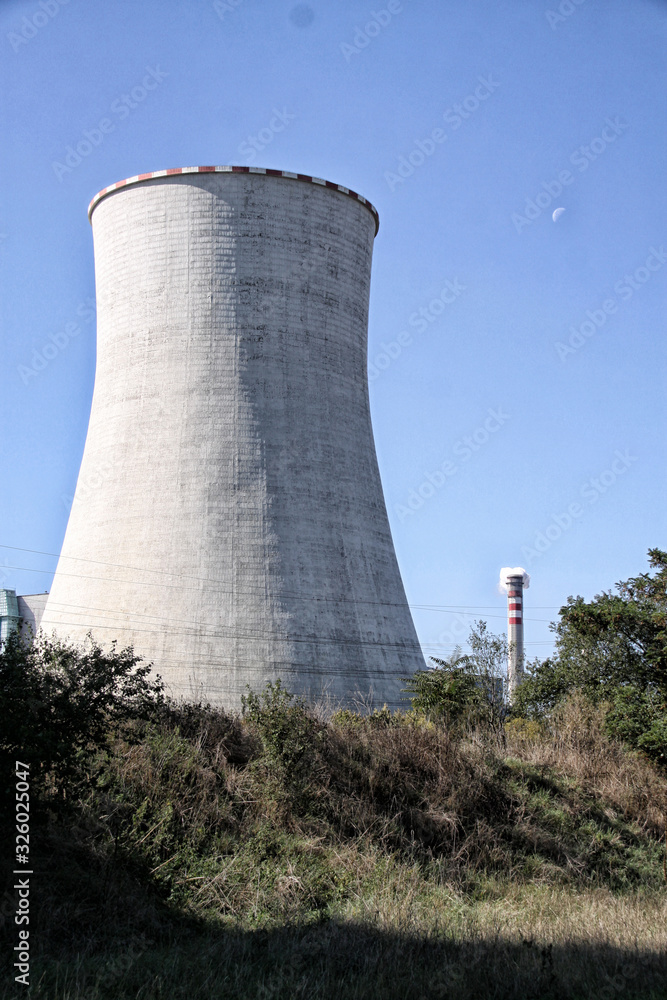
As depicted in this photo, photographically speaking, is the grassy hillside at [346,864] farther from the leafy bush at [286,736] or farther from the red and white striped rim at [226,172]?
the red and white striped rim at [226,172]

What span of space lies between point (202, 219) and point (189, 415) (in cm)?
312

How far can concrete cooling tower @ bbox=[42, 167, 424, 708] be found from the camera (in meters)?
14.2

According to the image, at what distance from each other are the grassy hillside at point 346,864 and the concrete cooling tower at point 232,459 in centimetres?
334

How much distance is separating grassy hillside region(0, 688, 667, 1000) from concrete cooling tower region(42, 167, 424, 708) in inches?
131

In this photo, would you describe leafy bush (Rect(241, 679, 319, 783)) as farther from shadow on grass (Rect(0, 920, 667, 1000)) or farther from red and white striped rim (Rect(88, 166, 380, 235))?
red and white striped rim (Rect(88, 166, 380, 235))

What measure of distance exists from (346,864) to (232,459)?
7543 mm

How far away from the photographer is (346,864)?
8.14 metres

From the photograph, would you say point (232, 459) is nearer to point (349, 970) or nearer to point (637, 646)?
point (637, 646)

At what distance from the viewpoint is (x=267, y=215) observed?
50.4ft

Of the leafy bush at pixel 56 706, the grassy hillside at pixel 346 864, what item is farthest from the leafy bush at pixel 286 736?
the leafy bush at pixel 56 706

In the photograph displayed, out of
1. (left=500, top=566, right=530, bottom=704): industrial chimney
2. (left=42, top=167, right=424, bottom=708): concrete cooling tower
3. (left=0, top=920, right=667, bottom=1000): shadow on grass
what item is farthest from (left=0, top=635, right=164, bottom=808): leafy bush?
(left=500, top=566, right=530, bottom=704): industrial chimney

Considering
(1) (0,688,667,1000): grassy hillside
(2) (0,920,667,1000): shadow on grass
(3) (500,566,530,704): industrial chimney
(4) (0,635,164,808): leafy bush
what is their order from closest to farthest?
1. (2) (0,920,667,1000): shadow on grass
2. (1) (0,688,667,1000): grassy hillside
3. (4) (0,635,164,808): leafy bush
4. (3) (500,566,530,704): industrial chimney

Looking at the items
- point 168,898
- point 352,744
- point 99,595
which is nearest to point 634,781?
point 352,744

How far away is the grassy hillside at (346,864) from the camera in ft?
19.5
